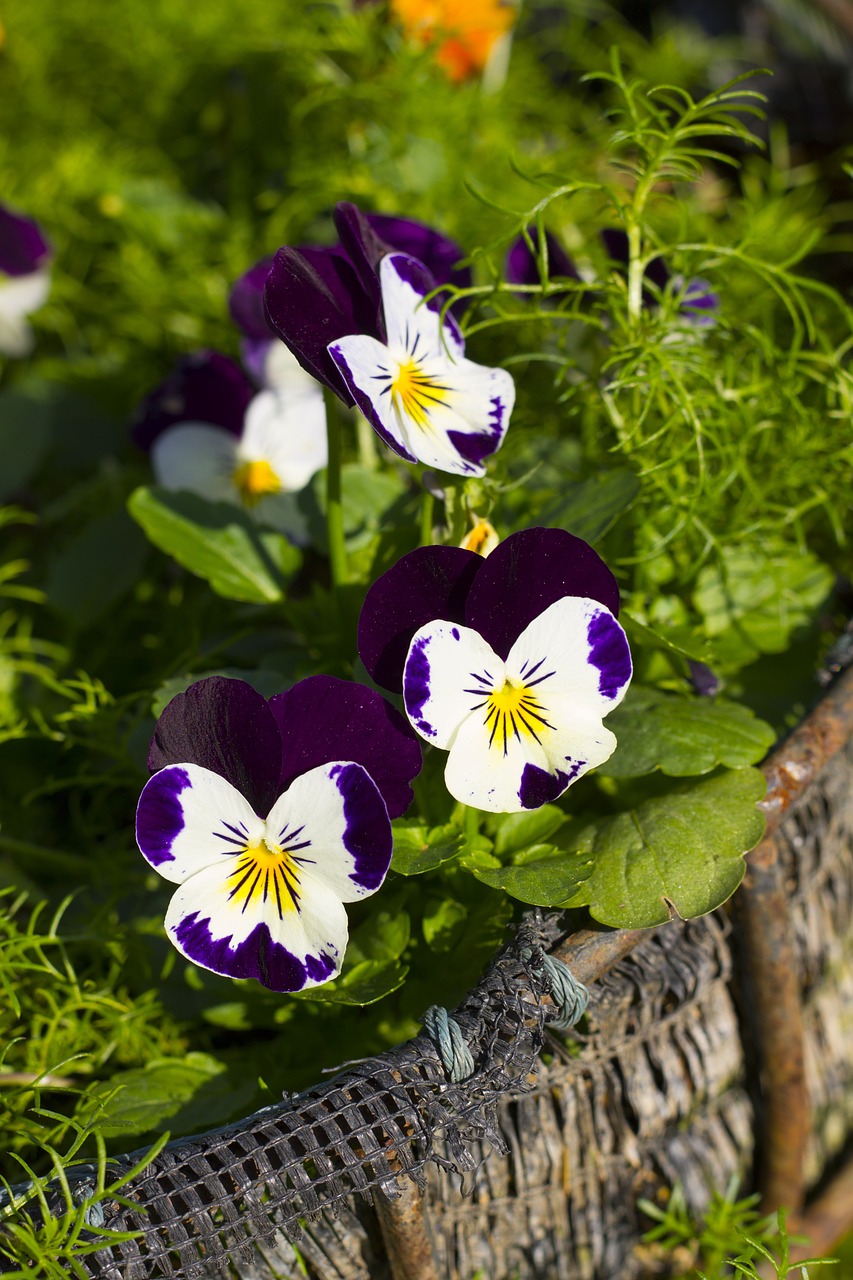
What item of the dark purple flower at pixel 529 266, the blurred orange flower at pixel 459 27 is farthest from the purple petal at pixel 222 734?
the blurred orange flower at pixel 459 27

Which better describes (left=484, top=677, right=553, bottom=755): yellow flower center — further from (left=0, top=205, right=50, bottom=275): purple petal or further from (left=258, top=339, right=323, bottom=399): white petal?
(left=0, top=205, right=50, bottom=275): purple petal

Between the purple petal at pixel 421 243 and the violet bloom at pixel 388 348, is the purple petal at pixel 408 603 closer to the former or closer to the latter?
the violet bloom at pixel 388 348

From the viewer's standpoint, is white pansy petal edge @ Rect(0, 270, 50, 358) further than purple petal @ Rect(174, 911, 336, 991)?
Yes

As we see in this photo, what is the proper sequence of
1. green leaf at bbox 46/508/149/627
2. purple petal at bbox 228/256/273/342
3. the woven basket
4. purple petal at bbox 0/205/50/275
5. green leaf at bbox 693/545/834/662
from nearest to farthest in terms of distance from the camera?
1. the woven basket
2. green leaf at bbox 693/545/834/662
3. purple petal at bbox 228/256/273/342
4. green leaf at bbox 46/508/149/627
5. purple petal at bbox 0/205/50/275

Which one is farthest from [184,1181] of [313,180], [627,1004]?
[313,180]

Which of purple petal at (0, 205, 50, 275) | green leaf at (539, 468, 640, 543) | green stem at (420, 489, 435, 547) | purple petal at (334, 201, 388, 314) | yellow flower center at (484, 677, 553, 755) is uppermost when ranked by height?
purple petal at (334, 201, 388, 314)

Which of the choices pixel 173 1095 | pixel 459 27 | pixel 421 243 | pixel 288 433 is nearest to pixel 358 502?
pixel 288 433

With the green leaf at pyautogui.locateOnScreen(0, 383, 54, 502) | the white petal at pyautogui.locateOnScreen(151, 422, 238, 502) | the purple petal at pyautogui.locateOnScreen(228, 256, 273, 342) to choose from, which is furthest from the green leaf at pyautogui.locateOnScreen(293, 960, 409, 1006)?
the green leaf at pyautogui.locateOnScreen(0, 383, 54, 502)
